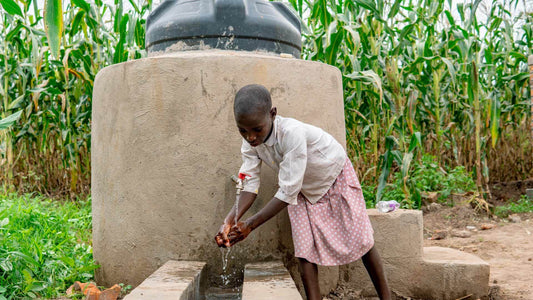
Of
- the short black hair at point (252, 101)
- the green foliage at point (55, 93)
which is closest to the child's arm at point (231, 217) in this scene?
the short black hair at point (252, 101)

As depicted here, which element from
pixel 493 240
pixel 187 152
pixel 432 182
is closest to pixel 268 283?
pixel 187 152

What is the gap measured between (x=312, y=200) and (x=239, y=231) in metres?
0.38

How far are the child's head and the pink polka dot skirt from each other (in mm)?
407

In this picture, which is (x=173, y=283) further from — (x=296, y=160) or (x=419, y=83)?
(x=419, y=83)

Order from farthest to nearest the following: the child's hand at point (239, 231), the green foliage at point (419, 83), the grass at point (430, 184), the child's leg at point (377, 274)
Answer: the grass at point (430, 184)
the green foliage at point (419, 83)
the child's leg at point (377, 274)
the child's hand at point (239, 231)

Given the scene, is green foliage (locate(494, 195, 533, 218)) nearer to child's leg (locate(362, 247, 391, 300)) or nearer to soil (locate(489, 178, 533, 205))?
soil (locate(489, 178, 533, 205))

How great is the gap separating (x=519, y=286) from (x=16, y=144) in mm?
4641

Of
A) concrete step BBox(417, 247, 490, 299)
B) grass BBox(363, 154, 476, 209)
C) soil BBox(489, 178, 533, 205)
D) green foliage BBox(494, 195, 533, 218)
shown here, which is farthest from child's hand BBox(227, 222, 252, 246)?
soil BBox(489, 178, 533, 205)

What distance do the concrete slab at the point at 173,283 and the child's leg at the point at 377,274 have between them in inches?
28.7

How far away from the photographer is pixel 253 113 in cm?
180

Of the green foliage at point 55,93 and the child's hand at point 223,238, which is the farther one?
the green foliage at point 55,93

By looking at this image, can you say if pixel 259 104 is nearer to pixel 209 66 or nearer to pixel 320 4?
pixel 209 66

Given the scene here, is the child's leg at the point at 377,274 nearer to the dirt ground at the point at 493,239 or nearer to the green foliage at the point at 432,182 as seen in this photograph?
the dirt ground at the point at 493,239

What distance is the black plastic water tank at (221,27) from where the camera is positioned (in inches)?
91.6
